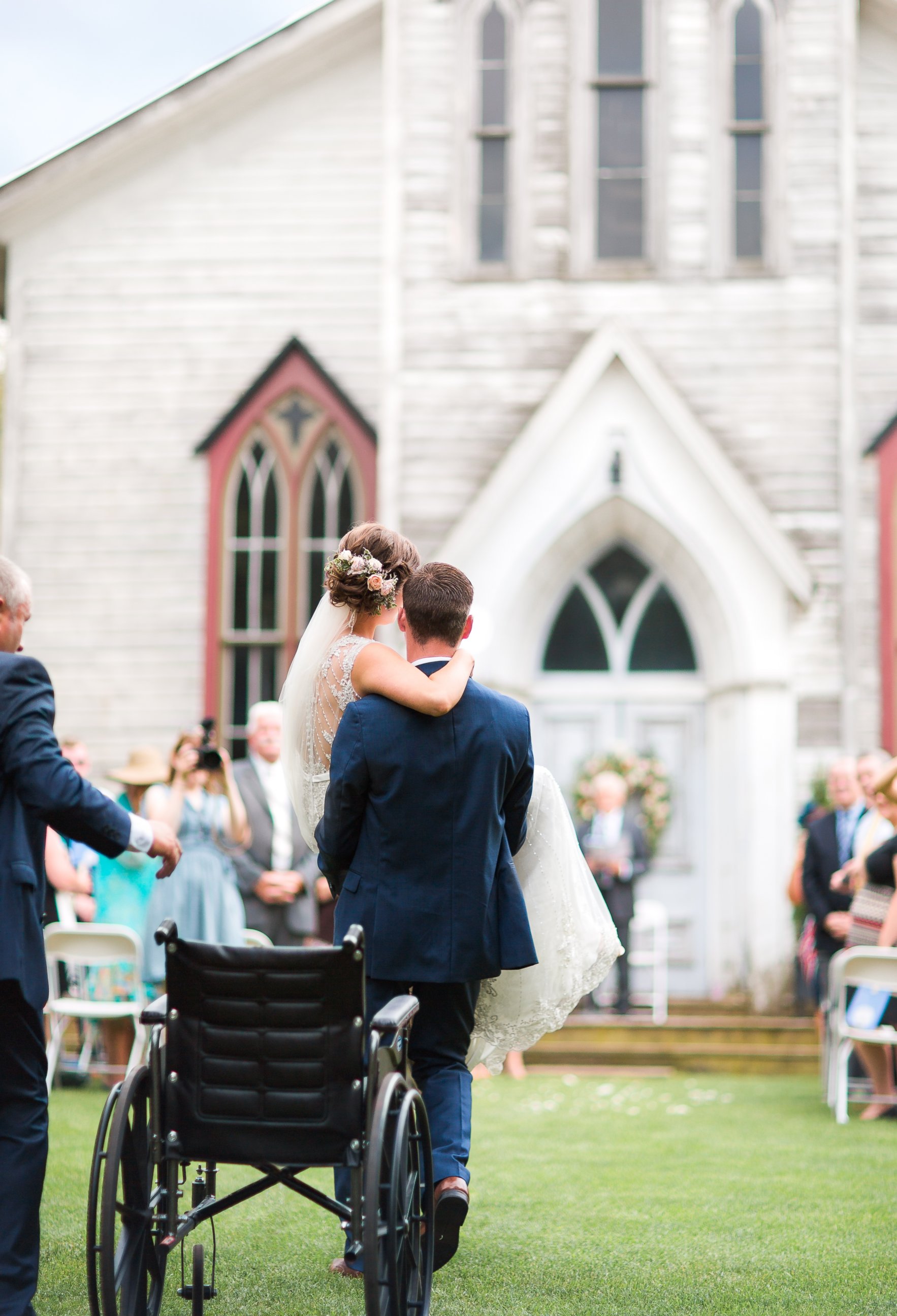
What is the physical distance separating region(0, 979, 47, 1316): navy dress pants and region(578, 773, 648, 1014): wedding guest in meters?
7.28

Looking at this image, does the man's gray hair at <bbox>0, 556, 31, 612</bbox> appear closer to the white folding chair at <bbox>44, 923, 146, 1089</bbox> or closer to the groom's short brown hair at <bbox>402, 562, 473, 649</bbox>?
the groom's short brown hair at <bbox>402, 562, 473, 649</bbox>

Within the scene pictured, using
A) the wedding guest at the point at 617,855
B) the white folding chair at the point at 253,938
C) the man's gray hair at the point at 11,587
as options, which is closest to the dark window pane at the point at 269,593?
the wedding guest at the point at 617,855

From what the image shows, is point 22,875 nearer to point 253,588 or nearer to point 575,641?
point 575,641

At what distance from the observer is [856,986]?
8.23m

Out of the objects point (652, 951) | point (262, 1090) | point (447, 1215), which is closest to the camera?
point (262, 1090)

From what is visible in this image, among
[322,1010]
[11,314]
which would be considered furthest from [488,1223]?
[11,314]

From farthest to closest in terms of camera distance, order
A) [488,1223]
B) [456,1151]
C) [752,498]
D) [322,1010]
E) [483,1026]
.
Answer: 1. [752,498]
2. [488,1223]
3. [483,1026]
4. [456,1151]
5. [322,1010]

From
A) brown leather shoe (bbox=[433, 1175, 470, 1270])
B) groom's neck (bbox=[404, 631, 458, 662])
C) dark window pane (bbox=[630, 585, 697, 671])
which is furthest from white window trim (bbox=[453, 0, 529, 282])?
brown leather shoe (bbox=[433, 1175, 470, 1270])

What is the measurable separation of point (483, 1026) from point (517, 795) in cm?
78

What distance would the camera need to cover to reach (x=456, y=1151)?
4.17m

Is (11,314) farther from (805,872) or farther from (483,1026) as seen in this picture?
(483,1026)

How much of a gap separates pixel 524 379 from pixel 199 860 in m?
5.47

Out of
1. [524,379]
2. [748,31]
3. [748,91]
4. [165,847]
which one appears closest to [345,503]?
[524,379]

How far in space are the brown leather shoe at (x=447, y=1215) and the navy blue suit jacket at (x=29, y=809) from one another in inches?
46.5
